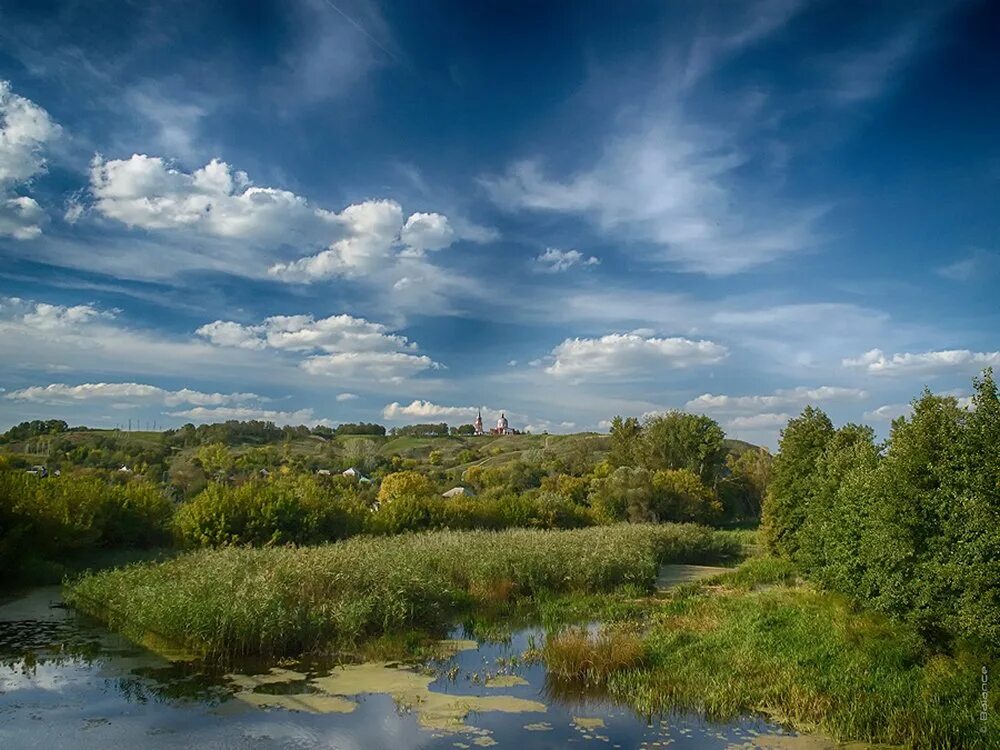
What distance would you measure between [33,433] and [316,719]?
89.4 m

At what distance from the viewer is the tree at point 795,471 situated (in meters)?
28.6

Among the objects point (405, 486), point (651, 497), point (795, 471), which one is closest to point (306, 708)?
point (795, 471)

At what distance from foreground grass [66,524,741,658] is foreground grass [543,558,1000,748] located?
14.0ft

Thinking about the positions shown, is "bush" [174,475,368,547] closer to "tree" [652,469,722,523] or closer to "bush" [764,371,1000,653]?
"bush" [764,371,1000,653]

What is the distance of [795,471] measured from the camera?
96.9ft

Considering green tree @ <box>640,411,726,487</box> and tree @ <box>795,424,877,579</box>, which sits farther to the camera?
green tree @ <box>640,411,726,487</box>

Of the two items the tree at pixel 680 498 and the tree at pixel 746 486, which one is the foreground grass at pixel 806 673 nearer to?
the tree at pixel 680 498

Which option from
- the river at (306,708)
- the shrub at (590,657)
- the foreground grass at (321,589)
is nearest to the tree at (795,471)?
the foreground grass at (321,589)

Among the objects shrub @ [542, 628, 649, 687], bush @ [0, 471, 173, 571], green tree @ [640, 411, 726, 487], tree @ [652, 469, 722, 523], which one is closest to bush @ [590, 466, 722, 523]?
tree @ [652, 469, 722, 523]

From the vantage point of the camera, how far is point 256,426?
115125 millimetres

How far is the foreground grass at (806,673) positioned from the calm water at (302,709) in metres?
0.75

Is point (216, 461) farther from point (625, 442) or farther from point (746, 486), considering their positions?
point (746, 486)

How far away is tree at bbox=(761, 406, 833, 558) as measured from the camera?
2862 cm

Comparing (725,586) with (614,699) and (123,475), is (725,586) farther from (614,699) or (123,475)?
(123,475)
